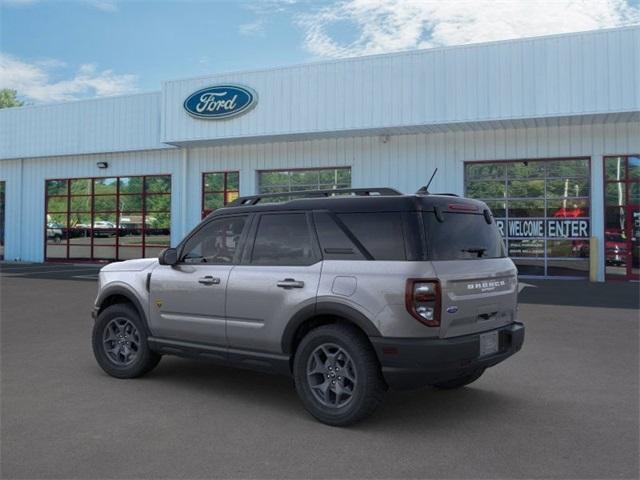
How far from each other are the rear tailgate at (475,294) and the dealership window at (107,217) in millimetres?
18480

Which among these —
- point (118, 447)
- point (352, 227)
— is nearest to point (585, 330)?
point (352, 227)

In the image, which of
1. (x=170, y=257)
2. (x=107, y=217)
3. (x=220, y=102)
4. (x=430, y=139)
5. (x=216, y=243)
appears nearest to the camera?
(x=216, y=243)

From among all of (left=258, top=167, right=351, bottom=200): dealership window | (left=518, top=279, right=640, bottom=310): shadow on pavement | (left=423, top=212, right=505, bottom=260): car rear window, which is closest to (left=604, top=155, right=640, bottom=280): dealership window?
(left=518, top=279, right=640, bottom=310): shadow on pavement

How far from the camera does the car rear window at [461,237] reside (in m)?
4.52

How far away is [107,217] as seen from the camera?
78.8ft

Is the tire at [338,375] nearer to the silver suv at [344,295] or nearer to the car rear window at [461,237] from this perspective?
the silver suv at [344,295]

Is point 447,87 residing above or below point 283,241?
above

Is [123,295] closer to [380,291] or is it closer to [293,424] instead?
[293,424]

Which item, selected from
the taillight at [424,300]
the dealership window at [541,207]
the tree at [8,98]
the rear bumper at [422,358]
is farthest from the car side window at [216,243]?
the tree at [8,98]

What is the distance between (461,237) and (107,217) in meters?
21.6

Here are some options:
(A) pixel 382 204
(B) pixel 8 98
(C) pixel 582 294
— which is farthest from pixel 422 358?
(B) pixel 8 98

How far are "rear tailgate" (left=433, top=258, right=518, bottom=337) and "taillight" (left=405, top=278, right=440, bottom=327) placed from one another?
0.06 metres

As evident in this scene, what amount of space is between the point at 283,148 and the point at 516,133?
757 centimetres

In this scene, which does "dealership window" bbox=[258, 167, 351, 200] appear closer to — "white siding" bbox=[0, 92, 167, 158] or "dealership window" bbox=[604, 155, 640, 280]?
"white siding" bbox=[0, 92, 167, 158]
